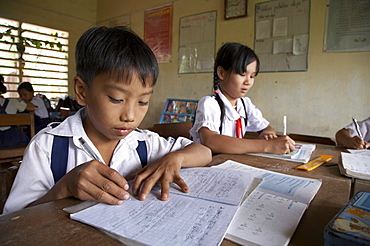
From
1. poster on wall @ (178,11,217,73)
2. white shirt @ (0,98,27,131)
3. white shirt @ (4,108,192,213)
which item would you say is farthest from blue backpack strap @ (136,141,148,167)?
poster on wall @ (178,11,217,73)

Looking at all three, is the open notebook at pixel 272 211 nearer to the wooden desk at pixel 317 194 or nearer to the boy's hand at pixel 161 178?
the wooden desk at pixel 317 194

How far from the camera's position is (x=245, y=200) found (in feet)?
1.76

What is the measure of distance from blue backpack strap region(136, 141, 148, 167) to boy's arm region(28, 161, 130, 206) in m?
0.33

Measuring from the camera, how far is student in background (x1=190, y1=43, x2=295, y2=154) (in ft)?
3.72

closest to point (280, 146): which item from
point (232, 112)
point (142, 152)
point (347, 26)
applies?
point (232, 112)

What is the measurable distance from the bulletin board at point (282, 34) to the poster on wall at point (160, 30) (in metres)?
1.53

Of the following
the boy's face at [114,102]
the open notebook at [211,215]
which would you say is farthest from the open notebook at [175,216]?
the boy's face at [114,102]

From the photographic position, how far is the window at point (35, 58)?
13.8ft

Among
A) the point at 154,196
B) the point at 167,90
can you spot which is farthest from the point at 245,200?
the point at 167,90

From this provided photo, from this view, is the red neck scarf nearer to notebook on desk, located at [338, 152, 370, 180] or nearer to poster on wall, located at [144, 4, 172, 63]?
notebook on desk, located at [338, 152, 370, 180]

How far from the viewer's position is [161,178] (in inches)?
24.2

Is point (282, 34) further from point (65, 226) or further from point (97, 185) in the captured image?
point (65, 226)

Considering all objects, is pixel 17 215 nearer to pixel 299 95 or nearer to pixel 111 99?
pixel 111 99

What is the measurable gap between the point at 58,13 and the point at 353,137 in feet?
17.2
